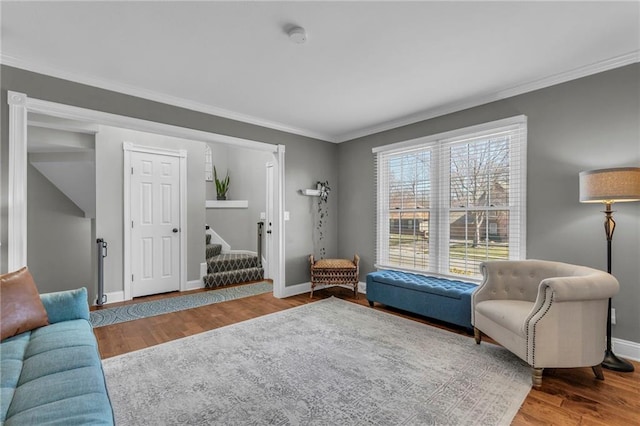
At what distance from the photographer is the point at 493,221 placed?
3.27m

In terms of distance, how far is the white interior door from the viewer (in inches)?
171

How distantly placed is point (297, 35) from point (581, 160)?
8.87 ft

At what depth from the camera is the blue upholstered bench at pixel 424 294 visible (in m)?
3.01

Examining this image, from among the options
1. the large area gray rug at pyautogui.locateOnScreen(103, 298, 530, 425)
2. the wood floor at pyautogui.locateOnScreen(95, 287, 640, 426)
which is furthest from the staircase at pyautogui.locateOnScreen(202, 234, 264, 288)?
the large area gray rug at pyautogui.locateOnScreen(103, 298, 530, 425)

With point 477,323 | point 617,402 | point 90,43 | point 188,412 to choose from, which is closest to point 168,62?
point 90,43

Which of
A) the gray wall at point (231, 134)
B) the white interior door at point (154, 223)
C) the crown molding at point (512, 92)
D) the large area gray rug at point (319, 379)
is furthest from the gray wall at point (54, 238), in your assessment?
the crown molding at point (512, 92)

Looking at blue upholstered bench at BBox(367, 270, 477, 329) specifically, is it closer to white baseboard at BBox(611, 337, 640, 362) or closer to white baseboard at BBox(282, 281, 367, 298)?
white baseboard at BBox(282, 281, 367, 298)

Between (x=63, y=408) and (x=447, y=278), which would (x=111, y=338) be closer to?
(x=63, y=408)

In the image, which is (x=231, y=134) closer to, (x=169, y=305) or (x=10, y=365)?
(x=169, y=305)

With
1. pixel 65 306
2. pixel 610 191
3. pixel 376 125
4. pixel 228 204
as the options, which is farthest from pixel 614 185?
pixel 228 204

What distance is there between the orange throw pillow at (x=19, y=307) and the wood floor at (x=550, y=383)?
78cm

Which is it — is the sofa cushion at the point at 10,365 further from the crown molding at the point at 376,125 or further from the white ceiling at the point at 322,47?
the crown molding at the point at 376,125

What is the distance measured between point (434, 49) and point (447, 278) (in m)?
2.57

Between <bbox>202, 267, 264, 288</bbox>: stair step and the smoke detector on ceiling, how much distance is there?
402cm
